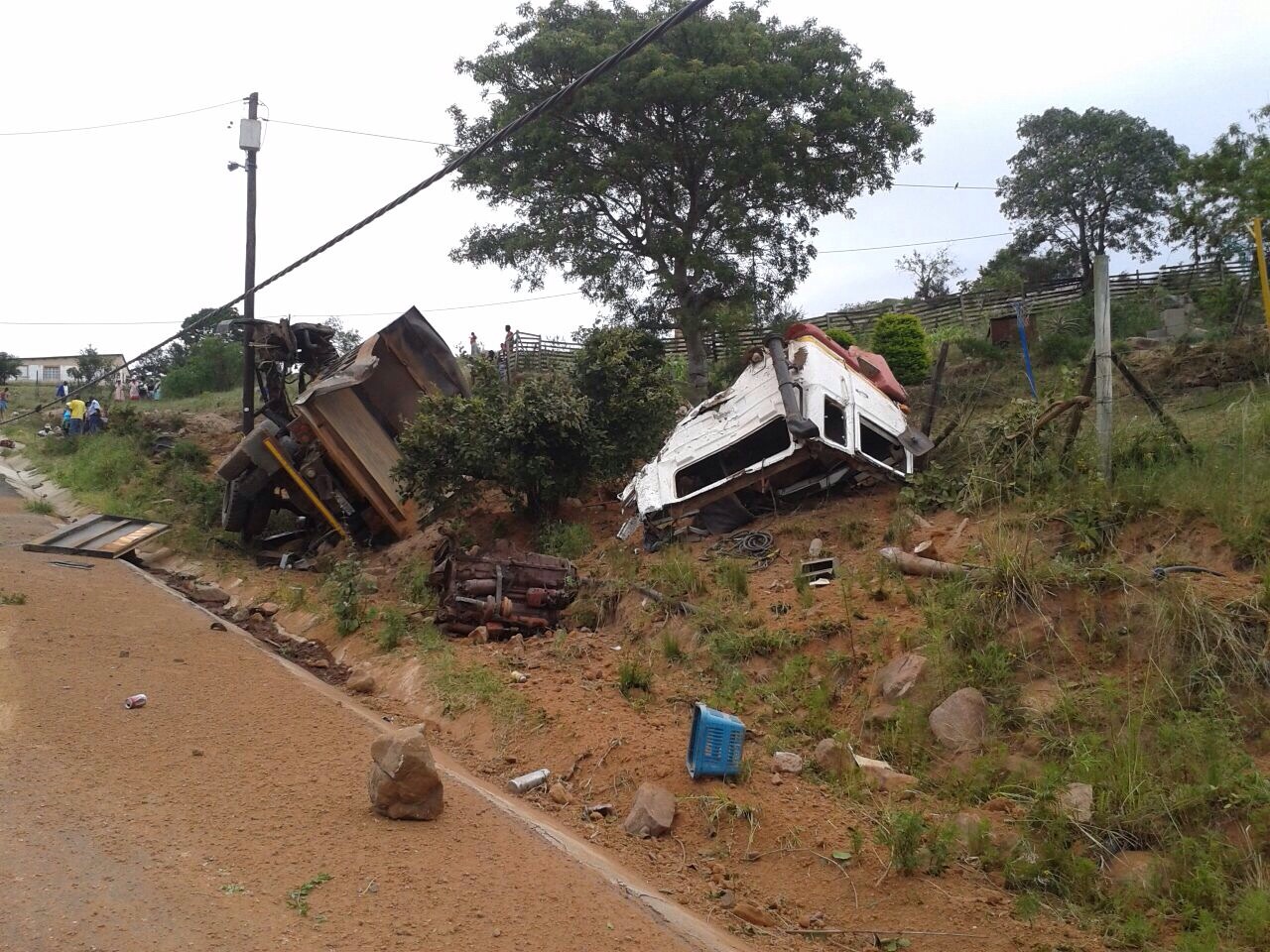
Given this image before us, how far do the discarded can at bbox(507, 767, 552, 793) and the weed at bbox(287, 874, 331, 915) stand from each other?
207 centimetres

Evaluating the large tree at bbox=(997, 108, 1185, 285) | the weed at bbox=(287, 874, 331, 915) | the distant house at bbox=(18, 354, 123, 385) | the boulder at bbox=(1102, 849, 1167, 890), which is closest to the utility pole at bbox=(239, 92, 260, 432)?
the weed at bbox=(287, 874, 331, 915)

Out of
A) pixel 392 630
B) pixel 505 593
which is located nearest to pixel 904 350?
pixel 505 593

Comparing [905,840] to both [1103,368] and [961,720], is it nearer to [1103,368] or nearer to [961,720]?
[961,720]

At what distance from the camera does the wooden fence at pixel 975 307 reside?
72.3 ft

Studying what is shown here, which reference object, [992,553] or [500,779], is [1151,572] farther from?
[500,779]

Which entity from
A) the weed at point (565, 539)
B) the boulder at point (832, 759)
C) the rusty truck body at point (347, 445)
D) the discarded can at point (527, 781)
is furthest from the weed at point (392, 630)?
the boulder at point (832, 759)

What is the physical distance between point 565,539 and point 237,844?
7669 millimetres

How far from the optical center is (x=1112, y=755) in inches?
202

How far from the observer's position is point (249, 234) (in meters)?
18.5

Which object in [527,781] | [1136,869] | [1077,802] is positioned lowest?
[527,781]

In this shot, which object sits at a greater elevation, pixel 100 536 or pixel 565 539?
pixel 565 539

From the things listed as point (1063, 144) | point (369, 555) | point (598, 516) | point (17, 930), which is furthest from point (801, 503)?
point (1063, 144)

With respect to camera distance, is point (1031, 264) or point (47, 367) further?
point (47, 367)

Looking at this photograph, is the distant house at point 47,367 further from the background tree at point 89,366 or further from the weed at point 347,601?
the weed at point 347,601
